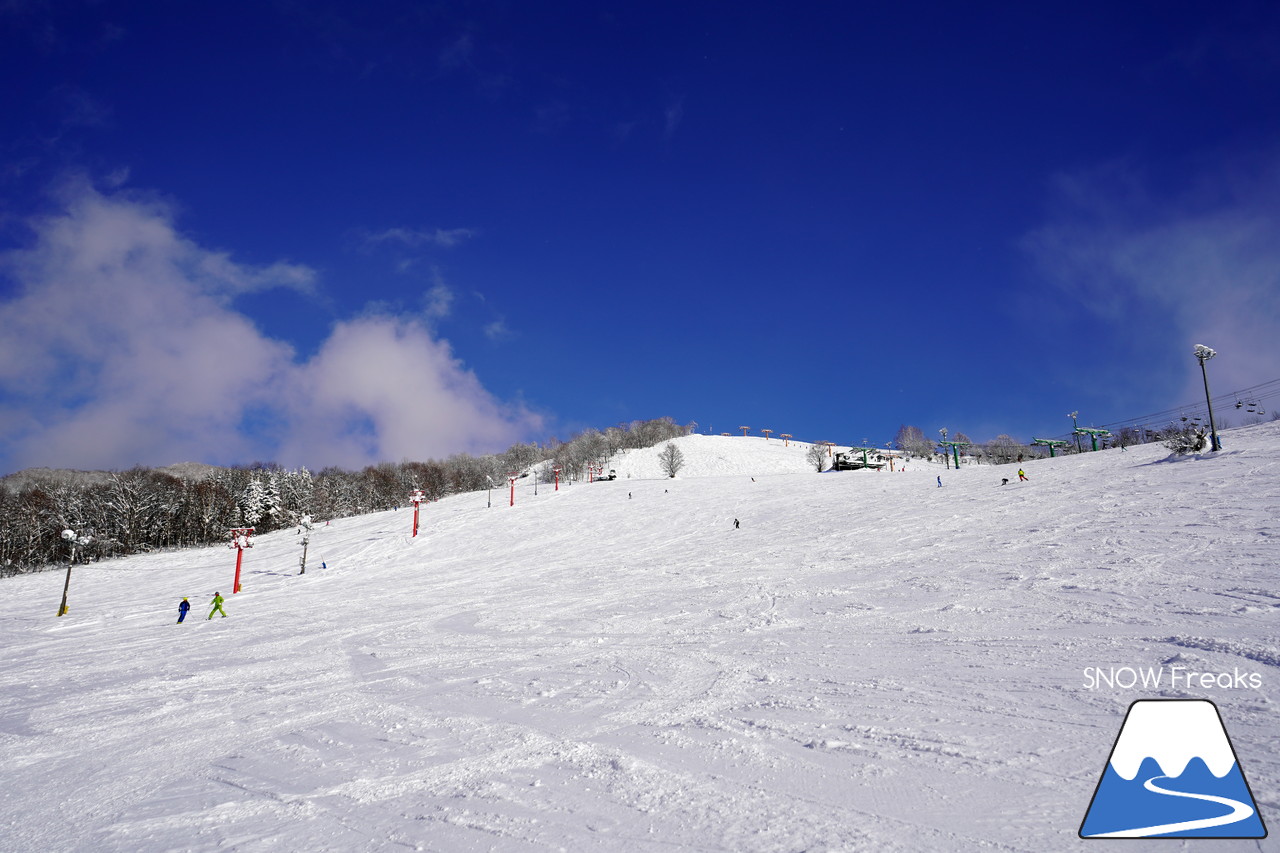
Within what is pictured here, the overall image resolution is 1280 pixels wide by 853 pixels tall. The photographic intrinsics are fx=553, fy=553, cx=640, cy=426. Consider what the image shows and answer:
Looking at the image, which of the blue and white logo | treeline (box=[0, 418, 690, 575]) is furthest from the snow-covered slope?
the blue and white logo

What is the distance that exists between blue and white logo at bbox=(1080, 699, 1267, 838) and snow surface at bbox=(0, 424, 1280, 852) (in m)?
0.22

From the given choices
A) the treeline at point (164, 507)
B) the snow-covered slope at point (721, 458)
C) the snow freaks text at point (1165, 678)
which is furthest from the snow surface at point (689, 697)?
the snow-covered slope at point (721, 458)

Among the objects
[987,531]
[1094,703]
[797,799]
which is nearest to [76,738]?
[797,799]

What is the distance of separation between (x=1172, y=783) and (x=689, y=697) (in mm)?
5112

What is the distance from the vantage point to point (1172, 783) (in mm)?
3662

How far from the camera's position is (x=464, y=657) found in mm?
11234

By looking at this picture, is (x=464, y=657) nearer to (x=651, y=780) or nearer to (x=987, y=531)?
(x=651, y=780)

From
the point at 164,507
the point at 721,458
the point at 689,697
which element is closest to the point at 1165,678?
the point at 689,697

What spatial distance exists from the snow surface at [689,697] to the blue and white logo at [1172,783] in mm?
216

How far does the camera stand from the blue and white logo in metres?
3.56

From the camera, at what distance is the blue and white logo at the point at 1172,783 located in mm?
3557

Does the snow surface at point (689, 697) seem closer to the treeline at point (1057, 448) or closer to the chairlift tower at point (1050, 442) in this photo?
the treeline at point (1057, 448)

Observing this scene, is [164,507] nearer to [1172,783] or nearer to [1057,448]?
[1172,783]

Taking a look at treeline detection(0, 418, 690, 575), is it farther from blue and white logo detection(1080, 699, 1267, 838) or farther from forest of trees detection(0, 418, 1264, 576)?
blue and white logo detection(1080, 699, 1267, 838)
